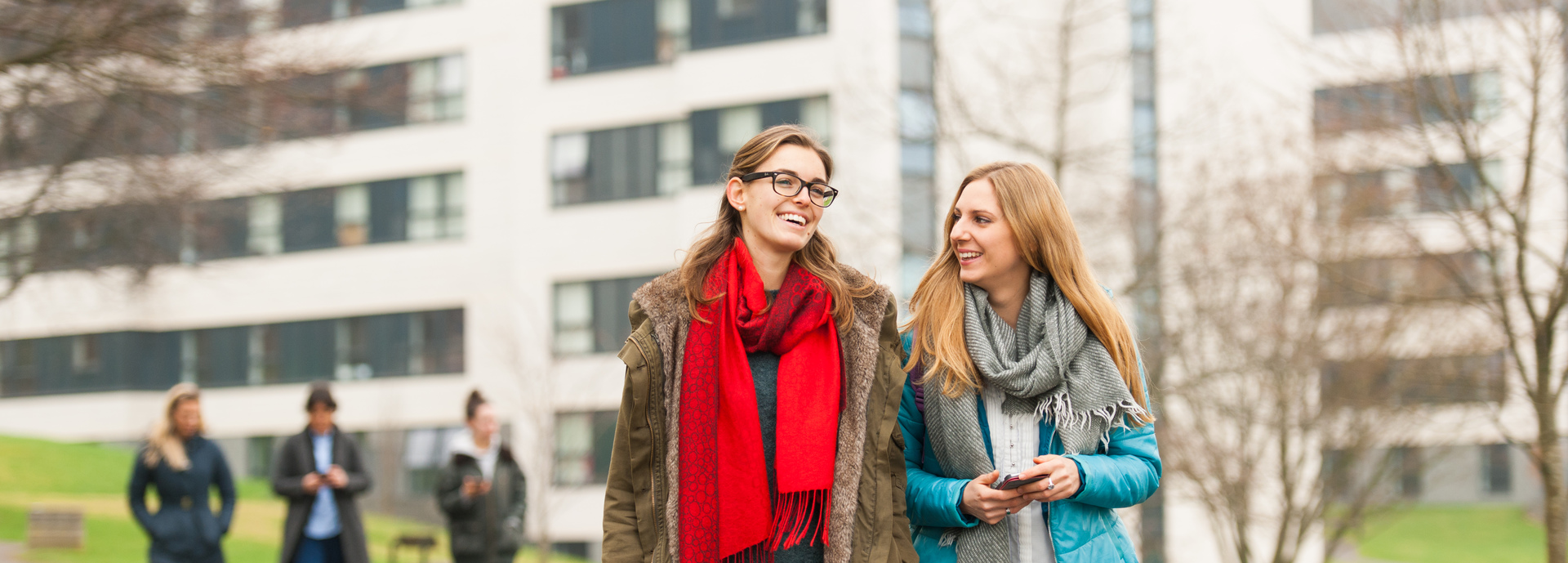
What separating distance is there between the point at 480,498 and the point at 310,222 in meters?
27.8

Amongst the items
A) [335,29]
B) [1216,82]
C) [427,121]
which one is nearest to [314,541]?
[335,29]

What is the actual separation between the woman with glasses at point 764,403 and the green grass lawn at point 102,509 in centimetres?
1614

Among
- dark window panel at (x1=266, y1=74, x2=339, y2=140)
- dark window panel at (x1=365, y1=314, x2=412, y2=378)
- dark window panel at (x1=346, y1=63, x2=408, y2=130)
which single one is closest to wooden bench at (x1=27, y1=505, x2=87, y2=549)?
dark window panel at (x1=266, y1=74, x2=339, y2=140)

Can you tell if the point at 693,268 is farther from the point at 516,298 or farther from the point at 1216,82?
the point at 516,298

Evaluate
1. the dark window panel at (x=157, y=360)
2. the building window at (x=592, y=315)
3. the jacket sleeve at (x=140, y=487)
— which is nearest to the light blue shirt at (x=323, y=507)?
the jacket sleeve at (x=140, y=487)

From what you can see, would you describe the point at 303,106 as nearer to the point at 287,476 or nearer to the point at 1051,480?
the point at 287,476

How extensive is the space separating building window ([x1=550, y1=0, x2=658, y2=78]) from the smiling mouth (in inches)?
1077

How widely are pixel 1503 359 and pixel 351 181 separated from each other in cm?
2893

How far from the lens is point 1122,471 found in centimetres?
372

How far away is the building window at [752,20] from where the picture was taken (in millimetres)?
27531

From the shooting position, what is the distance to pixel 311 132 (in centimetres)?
1792

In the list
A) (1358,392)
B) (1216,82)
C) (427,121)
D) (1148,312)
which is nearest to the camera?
(1358,392)

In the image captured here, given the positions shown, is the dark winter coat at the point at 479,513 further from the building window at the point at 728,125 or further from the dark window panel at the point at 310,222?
the dark window panel at the point at 310,222

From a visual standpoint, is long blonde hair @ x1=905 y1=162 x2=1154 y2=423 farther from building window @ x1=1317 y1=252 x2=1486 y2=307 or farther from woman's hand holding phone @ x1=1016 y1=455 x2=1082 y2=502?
building window @ x1=1317 y1=252 x2=1486 y2=307
